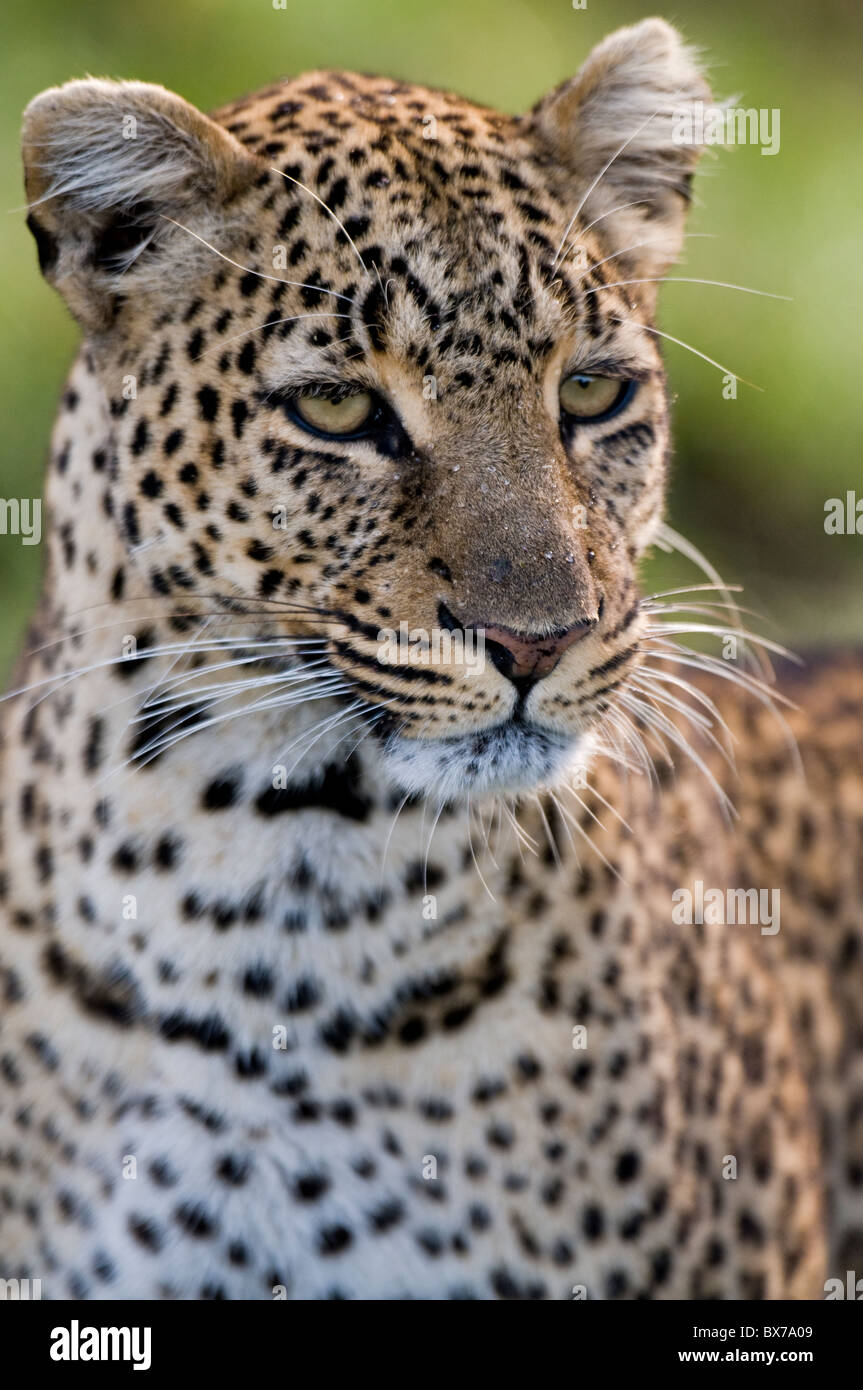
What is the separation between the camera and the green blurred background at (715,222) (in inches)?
281

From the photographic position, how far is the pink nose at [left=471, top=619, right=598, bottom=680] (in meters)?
3.06

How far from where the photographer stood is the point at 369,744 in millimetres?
3486

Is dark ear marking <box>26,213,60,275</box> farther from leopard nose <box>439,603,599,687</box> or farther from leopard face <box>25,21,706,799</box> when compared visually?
leopard nose <box>439,603,599,687</box>

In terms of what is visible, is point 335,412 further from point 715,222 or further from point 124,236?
point 715,222

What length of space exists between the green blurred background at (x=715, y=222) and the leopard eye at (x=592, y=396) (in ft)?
10.6

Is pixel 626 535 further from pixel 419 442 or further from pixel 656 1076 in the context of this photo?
pixel 656 1076

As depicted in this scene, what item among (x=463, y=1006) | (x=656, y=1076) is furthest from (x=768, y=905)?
(x=463, y=1006)

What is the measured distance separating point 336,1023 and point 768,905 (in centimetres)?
137

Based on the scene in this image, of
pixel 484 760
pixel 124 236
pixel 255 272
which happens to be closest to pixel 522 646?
pixel 484 760

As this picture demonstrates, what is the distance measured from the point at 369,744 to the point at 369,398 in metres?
0.69

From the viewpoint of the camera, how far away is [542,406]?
10.9ft

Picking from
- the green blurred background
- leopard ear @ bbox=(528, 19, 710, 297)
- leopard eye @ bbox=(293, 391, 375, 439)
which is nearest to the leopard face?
leopard eye @ bbox=(293, 391, 375, 439)

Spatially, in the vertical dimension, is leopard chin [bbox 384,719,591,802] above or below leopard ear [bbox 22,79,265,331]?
below

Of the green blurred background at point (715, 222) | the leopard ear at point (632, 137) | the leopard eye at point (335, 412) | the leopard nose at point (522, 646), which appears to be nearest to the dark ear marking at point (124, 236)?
the leopard eye at point (335, 412)
